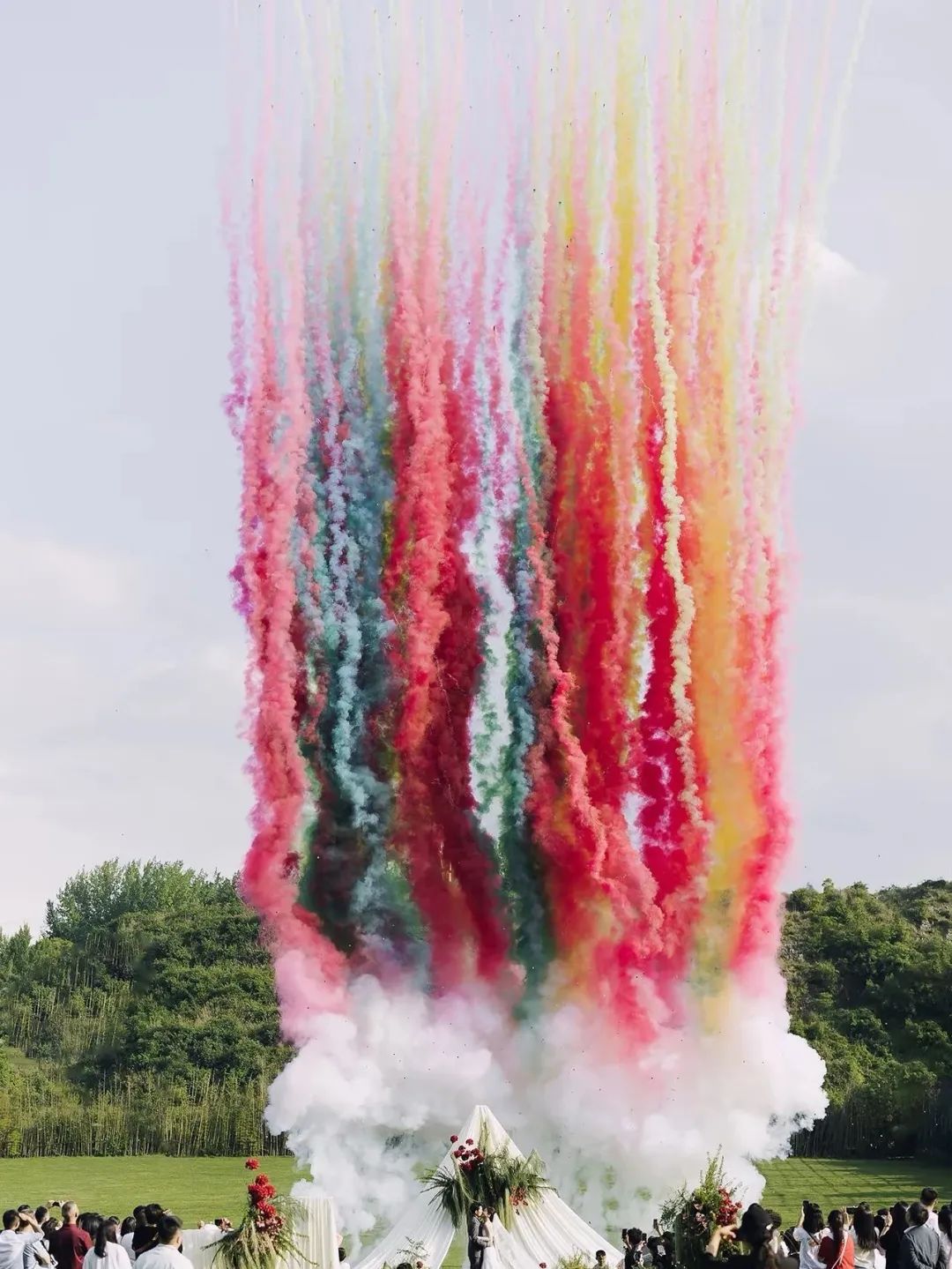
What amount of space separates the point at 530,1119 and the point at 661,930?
391 centimetres

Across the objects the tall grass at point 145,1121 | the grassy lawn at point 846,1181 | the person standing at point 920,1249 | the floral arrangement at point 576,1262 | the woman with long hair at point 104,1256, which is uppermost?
the tall grass at point 145,1121

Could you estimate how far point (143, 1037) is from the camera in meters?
55.4

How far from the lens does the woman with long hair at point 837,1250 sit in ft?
44.4

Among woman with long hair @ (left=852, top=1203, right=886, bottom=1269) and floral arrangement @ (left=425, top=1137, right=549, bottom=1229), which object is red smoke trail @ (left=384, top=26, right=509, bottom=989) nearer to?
floral arrangement @ (left=425, top=1137, right=549, bottom=1229)

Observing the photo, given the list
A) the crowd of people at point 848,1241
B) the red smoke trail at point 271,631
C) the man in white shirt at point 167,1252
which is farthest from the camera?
the red smoke trail at point 271,631

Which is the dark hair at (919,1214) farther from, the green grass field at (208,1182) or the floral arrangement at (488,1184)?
the green grass field at (208,1182)

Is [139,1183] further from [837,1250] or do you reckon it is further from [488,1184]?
[837,1250]

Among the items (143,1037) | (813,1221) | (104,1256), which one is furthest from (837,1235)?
(143,1037)

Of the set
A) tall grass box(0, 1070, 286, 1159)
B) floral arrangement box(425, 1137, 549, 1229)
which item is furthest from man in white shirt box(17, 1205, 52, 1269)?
tall grass box(0, 1070, 286, 1159)

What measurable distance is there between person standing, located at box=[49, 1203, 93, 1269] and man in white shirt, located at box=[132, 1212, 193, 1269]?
5.48 m

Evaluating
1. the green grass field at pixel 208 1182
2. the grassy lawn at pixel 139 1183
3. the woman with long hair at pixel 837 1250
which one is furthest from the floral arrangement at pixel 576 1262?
the grassy lawn at pixel 139 1183

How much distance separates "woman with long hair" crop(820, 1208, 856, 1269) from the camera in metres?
13.5

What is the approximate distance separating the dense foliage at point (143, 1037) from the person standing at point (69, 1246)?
3721 cm

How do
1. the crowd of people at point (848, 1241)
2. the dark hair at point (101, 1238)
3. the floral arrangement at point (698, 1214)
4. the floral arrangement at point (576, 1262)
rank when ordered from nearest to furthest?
the crowd of people at point (848, 1241)
the dark hair at point (101, 1238)
the floral arrangement at point (698, 1214)
the floral arrangement at point (576, 1262)
